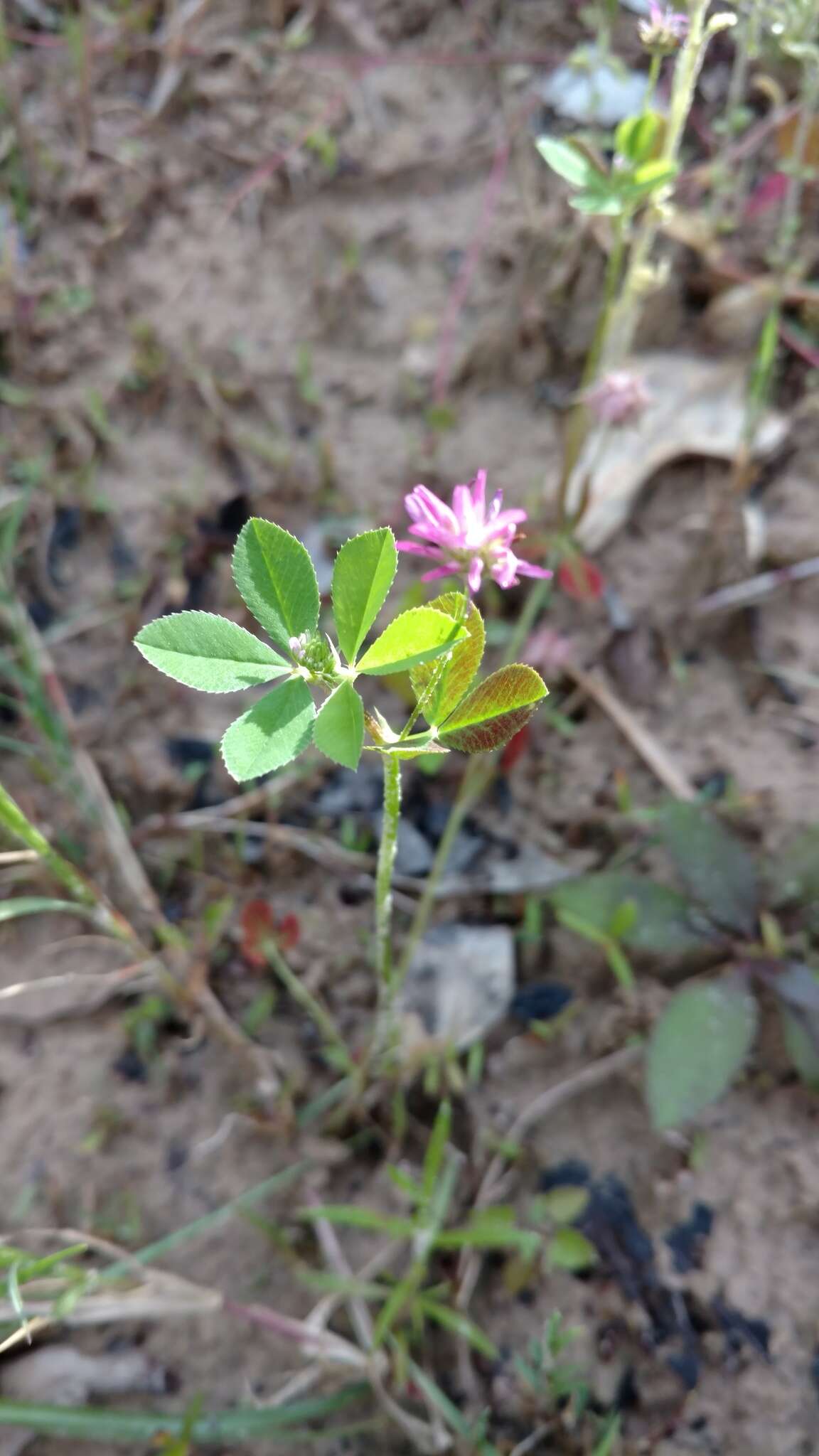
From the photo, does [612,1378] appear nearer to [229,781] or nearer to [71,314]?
[229,781]

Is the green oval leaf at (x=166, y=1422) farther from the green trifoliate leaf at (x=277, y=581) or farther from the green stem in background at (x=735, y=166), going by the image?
the green stem in background at (x=735, y=166)

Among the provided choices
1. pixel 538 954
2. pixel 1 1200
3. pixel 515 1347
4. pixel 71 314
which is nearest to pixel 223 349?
pixel 71 314

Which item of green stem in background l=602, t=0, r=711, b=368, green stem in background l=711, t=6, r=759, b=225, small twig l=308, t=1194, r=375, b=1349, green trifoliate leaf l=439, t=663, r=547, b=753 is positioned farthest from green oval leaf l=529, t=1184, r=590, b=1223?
green stem in background l=711, t=6, r=759, b=225

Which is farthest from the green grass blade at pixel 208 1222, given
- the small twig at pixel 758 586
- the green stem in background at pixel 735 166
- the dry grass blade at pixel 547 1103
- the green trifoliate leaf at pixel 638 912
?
the green stem in background at pixel 735 166

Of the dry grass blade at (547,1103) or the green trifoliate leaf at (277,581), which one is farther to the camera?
the dry grass blade at (547,1103)

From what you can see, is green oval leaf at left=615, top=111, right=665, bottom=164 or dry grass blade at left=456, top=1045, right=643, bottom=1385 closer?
green oval leaf at left=615, top=111, right=665, bottom=164

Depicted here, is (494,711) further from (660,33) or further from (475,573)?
(660,33)

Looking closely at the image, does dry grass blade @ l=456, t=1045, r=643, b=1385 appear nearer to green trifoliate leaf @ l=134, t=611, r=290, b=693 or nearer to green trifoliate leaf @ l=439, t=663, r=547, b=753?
green trifoliate leaf @ l=439, t=663, r=547, b=753
